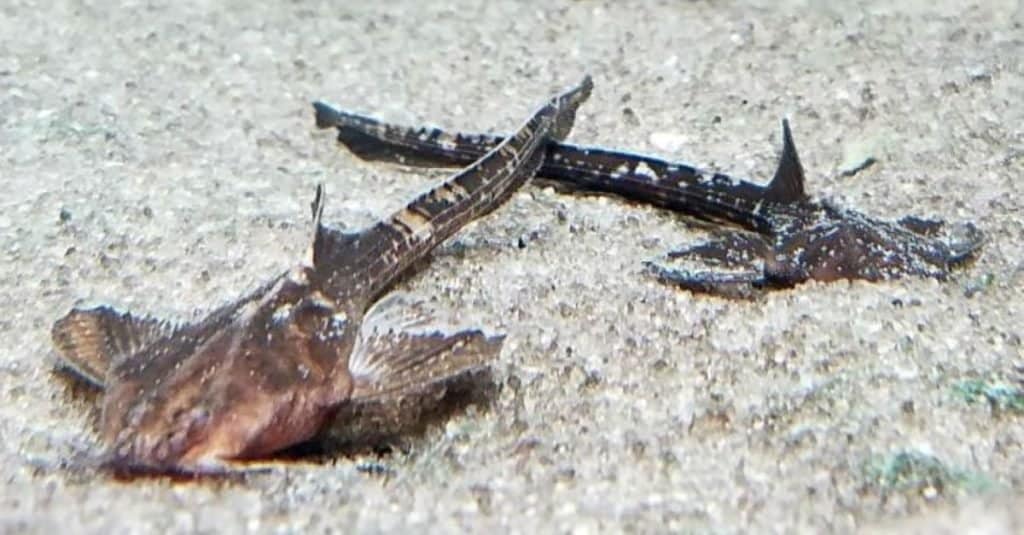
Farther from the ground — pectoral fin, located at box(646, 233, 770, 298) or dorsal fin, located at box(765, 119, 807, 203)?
dorsal fin, located at box(765, 119, 807, 203)

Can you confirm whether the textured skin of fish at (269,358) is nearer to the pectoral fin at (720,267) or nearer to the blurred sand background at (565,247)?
the blurred sand background at (565,247)

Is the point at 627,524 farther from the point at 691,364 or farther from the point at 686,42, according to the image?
the point at 686,42

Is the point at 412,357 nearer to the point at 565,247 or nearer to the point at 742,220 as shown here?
the point at 565,247

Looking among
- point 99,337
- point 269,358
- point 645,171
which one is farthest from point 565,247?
point 99,337

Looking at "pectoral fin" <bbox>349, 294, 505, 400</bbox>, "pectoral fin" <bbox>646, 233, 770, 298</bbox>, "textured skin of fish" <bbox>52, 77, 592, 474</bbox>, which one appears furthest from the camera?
"pectoral fin" <bbox>646, 233, 770, 298</bbox>

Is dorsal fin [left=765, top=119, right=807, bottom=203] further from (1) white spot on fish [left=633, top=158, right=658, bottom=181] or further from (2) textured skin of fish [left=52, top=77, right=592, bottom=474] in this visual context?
(2) textured skin of fish [left=52, top=77, right=592, bottom=474]

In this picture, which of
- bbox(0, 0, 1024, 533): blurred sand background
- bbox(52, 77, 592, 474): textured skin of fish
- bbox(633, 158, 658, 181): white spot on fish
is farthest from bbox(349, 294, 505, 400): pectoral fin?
bbox(633, 158, 658, 181): white spot on fish

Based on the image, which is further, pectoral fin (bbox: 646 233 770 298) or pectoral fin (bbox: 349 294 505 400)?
pectoral fin (bbox: 646 233 770 298)
